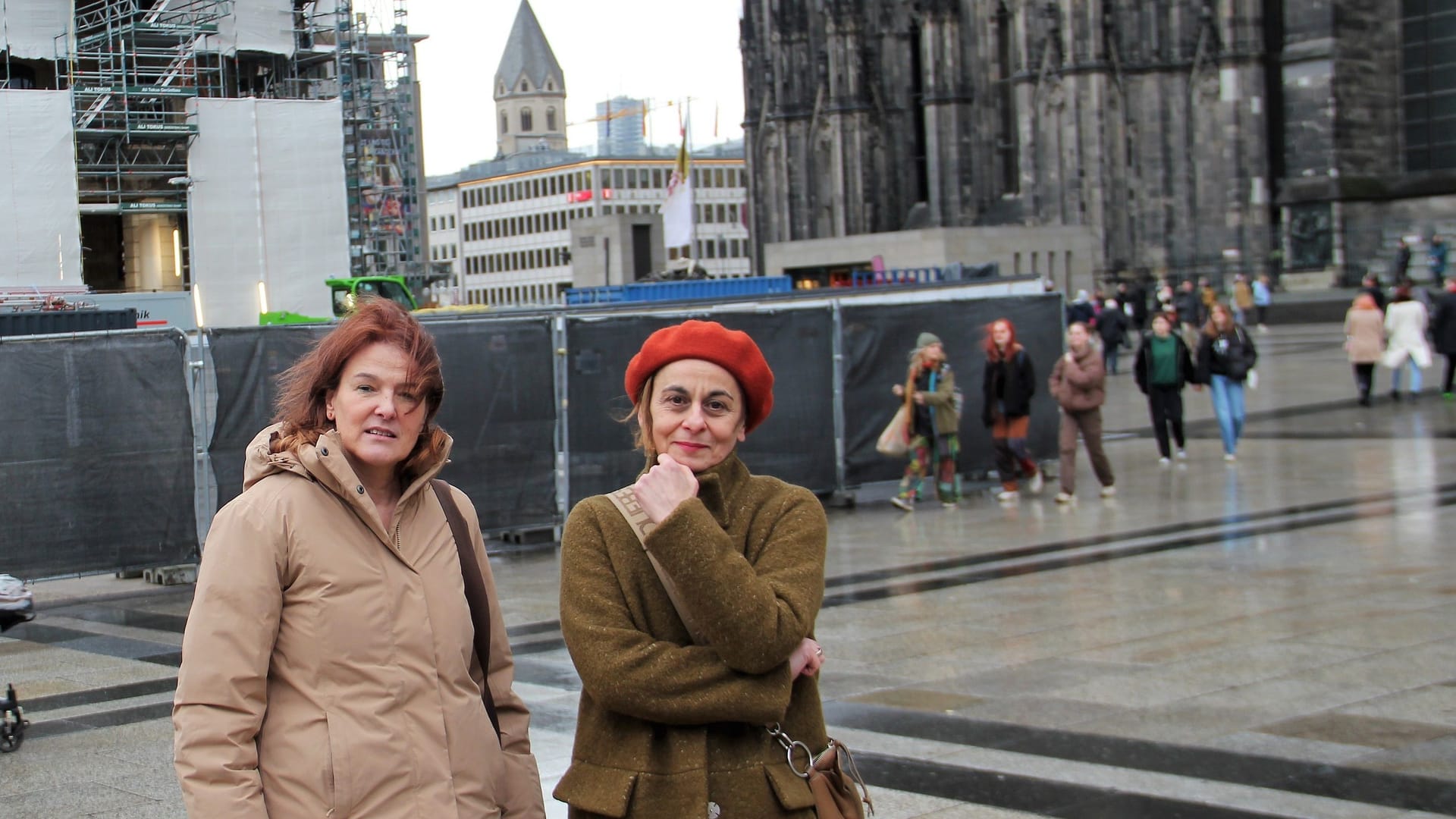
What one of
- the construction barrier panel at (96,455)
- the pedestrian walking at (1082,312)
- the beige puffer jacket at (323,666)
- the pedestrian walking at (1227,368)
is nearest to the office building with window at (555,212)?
the pedestrian walking at (1082,312)

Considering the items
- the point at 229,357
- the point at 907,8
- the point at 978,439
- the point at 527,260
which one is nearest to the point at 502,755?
the point at 229,357

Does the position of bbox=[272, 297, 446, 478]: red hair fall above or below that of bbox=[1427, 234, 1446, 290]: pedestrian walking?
below

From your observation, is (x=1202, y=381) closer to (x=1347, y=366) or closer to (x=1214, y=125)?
(x=1347, y=366)

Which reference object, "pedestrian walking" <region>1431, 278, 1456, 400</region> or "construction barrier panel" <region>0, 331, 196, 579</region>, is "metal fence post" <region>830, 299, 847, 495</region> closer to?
"construction barrier panel" <region>0, 331, 196, 579</region>

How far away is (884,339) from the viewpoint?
603 inches

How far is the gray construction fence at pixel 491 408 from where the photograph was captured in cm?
1097

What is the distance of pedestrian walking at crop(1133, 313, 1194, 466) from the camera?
53.4 ft

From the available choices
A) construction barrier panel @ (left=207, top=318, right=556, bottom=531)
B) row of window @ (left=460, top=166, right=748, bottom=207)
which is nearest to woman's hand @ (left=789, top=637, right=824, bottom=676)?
construction barrier panel @ (left=207, top=318, right=556, bottom=531)

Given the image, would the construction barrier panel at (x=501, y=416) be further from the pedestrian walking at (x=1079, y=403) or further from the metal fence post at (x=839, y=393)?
the pedestrian walking at (x=1079, y=403)

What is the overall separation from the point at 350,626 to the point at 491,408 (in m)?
10.4

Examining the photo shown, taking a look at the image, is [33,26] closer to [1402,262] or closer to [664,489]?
[1402,262]

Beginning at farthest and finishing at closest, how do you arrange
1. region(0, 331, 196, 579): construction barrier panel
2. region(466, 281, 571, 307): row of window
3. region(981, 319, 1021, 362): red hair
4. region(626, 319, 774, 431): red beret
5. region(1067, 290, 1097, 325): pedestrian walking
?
1. region(466, 281, 571, 307): row of window
2. region(1067, 290, 1097, 325): pedestrian walking
3. region(981, 319, 1021, 362): red hair
4. region(0, 331, 196, 579): construction barrier panel
5. region(626, 319, 774, 431): red beret

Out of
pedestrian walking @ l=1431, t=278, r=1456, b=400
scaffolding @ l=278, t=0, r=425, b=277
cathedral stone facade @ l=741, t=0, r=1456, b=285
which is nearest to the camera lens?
pedestrian walking @ l=1431, t=278, r=1456, b=400

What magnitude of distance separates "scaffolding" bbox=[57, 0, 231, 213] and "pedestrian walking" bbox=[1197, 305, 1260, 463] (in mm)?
31157
